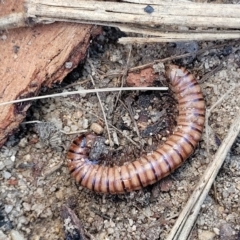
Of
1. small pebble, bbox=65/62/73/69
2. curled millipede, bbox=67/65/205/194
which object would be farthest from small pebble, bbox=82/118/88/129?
small pebble, bbox=65/62/73/69

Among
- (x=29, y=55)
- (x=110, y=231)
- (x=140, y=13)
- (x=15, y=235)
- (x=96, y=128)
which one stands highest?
(x=140, y=13)

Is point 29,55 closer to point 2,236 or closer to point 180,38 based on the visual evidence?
point 180,38

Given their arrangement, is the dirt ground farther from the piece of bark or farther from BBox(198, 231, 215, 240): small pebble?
the piece of bark

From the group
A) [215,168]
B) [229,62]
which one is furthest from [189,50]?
[215,168]

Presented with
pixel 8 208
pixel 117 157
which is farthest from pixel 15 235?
pixel 117 157

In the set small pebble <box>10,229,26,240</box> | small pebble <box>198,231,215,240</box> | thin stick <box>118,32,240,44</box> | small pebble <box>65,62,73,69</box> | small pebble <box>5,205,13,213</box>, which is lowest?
small pebble <box>198,231,215,240</box>

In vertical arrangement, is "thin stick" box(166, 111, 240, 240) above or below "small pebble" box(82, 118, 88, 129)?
below
